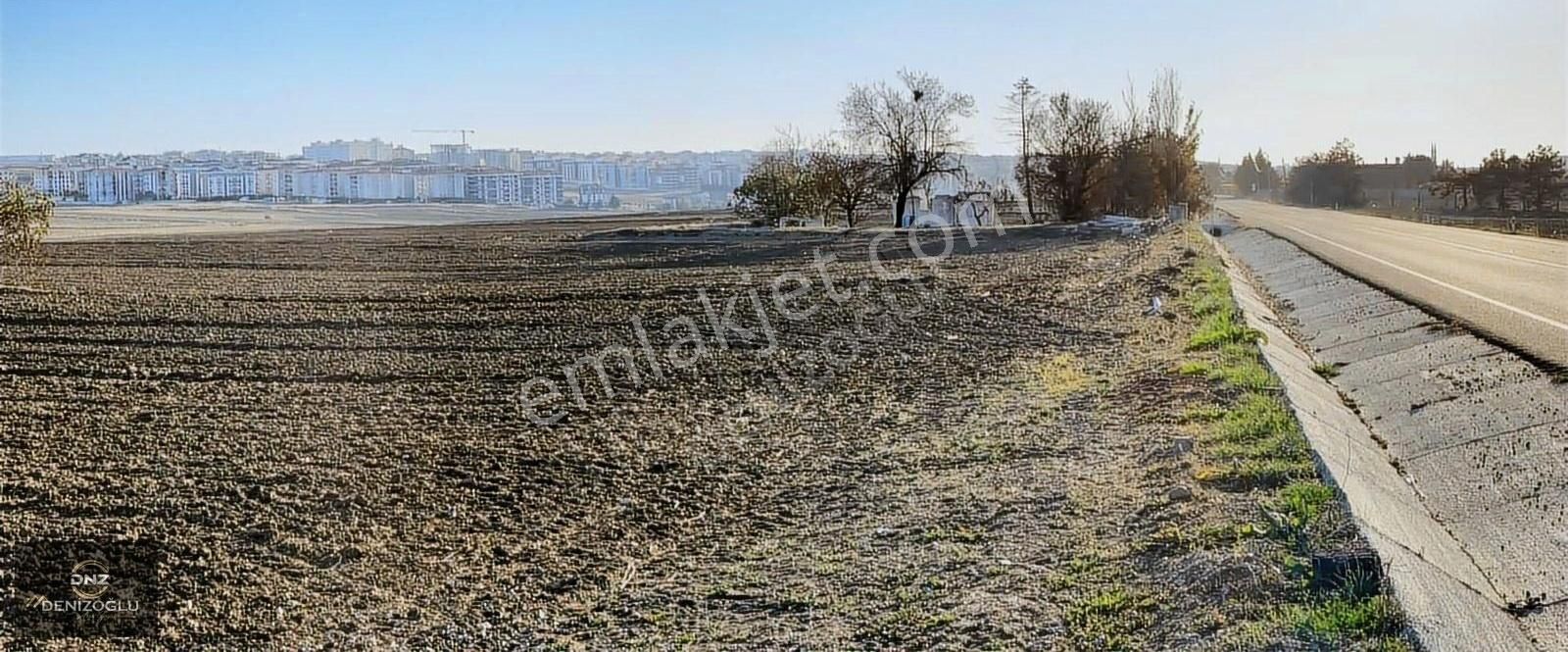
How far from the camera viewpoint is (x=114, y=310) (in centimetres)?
1622

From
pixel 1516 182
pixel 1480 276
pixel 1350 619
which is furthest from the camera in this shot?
pixel 1516 182

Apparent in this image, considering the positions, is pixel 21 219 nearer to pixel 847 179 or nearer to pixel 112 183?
pixel 847 179

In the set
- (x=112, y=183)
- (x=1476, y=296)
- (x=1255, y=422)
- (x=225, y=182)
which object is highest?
(x=225, y=182)

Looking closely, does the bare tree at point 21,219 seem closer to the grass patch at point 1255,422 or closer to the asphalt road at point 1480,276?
the grass patch at point 1255,422

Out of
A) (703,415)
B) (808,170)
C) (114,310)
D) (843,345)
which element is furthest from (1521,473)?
(808,170)

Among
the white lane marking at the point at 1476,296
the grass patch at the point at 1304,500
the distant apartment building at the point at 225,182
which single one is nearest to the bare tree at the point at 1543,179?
the white lane marking at the point at 1476,296

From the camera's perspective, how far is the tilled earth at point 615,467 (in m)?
4.79

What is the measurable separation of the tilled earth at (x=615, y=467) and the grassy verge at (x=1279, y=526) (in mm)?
198

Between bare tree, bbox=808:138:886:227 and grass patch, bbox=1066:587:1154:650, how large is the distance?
41916 millimetres

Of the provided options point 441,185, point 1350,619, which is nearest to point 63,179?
point 441,185

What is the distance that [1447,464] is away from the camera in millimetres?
6129

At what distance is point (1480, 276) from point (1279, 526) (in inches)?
513

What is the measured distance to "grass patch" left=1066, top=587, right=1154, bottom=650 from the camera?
3988 millimetres

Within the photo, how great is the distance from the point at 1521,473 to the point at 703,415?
5.22 m
